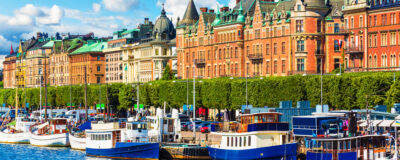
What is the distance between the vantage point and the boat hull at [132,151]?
7825 centimetres

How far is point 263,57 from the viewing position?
138 meters

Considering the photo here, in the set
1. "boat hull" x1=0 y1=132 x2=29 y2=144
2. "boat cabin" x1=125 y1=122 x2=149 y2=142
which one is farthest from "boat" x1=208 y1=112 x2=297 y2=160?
"boat hull" x1=0 y1=132 x2=29 y2=144

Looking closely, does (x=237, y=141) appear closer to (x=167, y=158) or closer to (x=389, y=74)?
(x=167, y=158)

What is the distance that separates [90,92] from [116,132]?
88184 millimetres

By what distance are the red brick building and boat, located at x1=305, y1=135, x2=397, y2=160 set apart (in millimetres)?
60626

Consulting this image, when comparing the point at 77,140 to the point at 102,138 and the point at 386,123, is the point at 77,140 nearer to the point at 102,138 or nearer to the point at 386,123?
the point at 102,138

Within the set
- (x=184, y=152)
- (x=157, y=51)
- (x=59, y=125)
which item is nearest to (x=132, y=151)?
(x=184, y=152)

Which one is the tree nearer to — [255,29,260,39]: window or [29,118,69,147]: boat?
[255,29,260,39]: window

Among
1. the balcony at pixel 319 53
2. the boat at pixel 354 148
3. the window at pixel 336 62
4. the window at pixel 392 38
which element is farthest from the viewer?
the balcony at pixel 319 53

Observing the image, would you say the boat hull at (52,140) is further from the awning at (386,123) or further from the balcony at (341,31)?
the balcony at (341,31)

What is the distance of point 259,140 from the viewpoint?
70938 millimetres

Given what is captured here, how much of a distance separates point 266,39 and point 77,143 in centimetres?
5020

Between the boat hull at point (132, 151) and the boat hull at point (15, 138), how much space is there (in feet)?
93.4

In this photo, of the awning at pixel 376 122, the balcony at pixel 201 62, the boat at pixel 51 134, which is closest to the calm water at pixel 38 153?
the boat at pixel 51 134
